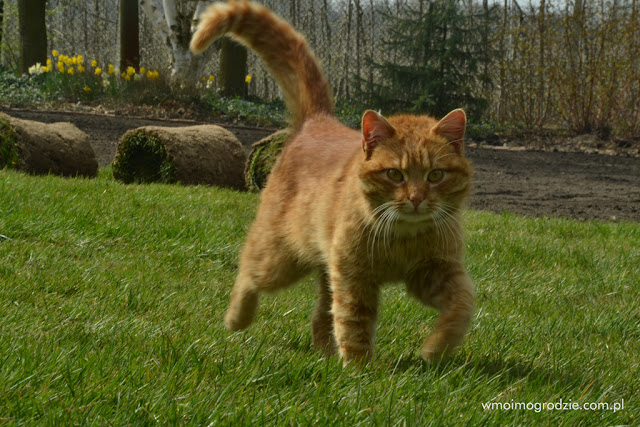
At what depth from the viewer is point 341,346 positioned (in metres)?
3.04

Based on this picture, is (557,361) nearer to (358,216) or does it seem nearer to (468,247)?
(358,216)

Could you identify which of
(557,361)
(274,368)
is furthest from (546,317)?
(274,368)

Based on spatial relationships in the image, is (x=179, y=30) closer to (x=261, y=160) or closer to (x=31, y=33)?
(x=31, y=33)

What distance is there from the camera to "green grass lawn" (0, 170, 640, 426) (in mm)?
2170

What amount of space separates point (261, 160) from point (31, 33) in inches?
496

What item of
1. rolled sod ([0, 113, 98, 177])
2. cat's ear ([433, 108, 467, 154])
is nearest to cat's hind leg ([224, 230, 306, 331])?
cat's ear ([433, 108, 467, 154])

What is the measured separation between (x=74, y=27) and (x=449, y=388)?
28.8 metres

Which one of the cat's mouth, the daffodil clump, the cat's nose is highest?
the daffodil clump

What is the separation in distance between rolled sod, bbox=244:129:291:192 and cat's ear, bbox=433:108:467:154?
14.4ft

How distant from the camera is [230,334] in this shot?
10.7 feet

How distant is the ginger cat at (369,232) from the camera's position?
3.00 meters

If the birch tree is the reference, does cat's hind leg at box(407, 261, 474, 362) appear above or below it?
below

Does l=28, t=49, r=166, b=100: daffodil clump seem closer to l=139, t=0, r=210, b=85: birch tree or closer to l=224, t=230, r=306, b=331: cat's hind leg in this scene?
l=139, t=0, r=210, b=85: birch tree

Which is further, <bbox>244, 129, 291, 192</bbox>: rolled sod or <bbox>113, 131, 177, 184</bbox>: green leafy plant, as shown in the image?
<bbox>113, 131, 177, 184</bbox>: green leafy plant
